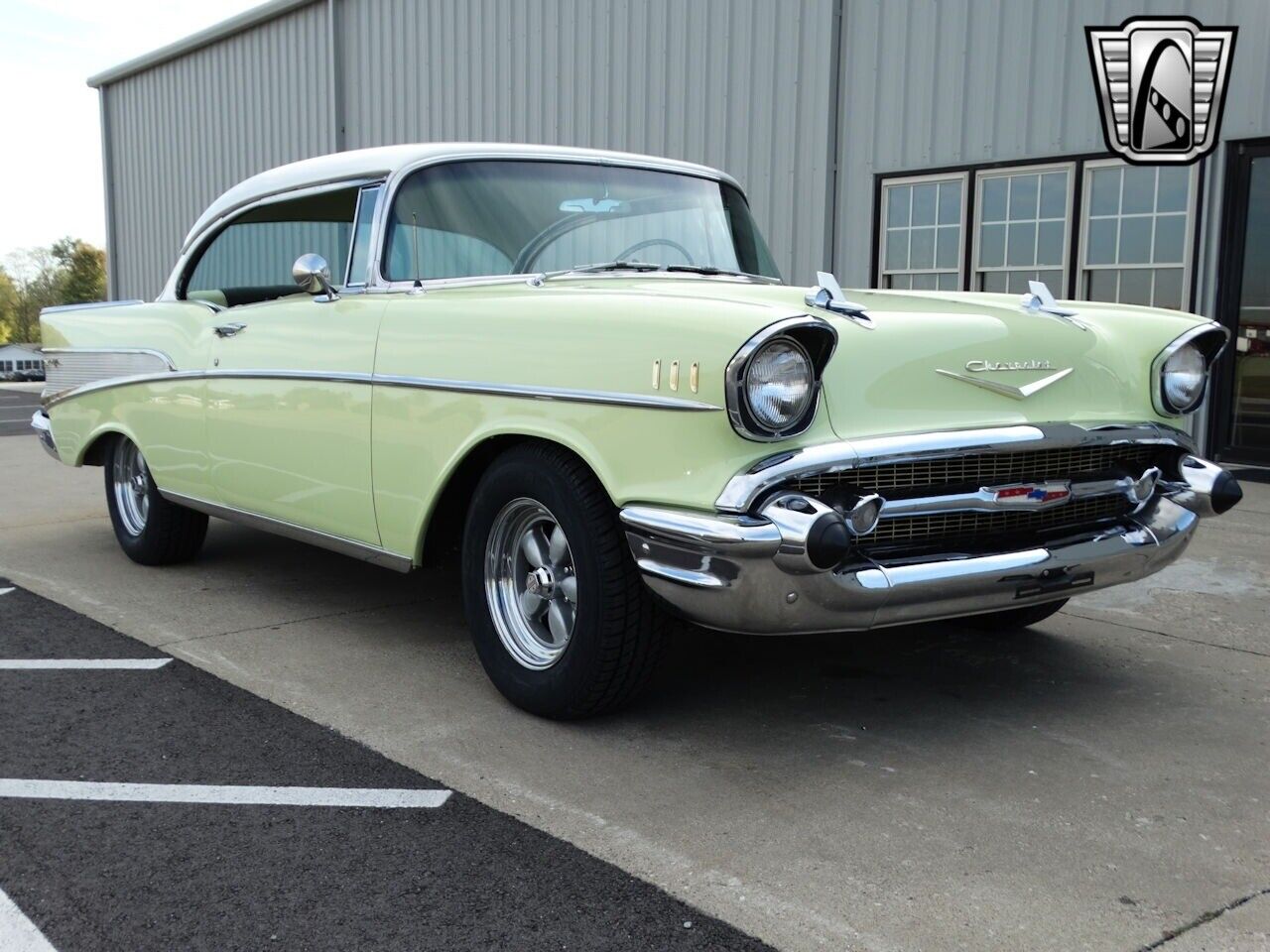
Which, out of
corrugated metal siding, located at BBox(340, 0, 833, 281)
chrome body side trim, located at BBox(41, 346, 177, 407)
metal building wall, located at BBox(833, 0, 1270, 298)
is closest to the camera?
chrome body side trim, located at BBox(41, 346, 177, 407)

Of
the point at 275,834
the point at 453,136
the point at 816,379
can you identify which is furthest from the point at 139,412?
the point at 453,136

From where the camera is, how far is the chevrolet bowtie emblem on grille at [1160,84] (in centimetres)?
816

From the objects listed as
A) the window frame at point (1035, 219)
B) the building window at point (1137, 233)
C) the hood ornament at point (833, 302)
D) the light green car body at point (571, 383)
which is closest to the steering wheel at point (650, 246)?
the light green car body at point (571, 383)

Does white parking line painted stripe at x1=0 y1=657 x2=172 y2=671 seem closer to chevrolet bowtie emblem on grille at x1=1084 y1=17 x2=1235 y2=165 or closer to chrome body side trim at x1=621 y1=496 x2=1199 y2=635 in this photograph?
chrome body side trim at x1=621 y1=496 x2=1199 y2=635

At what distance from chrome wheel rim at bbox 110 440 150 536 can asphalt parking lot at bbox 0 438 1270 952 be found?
26.8 inches

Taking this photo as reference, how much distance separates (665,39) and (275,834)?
10.2 metres

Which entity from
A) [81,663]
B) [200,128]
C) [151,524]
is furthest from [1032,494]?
[200,128]

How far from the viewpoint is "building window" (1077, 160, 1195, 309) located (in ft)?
27.9

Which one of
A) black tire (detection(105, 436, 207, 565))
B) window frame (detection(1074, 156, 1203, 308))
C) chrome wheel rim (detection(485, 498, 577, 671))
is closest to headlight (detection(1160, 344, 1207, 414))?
chrome wheel rim (detection(485, 498, 577, 671))

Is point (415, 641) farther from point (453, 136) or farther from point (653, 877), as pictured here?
point (453, 136)

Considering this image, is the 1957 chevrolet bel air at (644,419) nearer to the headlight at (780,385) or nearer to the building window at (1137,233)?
the headlight at (780,385)

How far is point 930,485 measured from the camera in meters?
2.98

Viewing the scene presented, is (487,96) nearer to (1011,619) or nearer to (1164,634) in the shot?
(1011,619)

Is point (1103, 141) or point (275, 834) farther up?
point (1103, 141)
